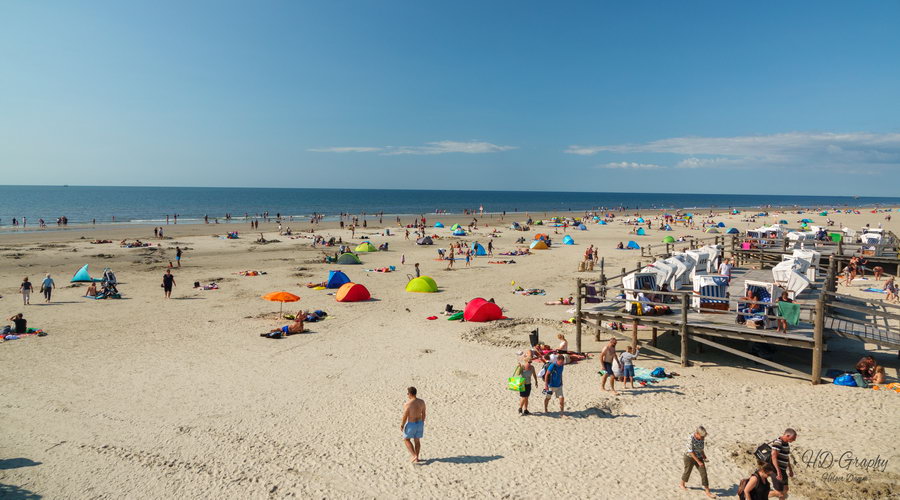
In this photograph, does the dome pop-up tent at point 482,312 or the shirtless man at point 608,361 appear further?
the dome pop-up tent at point 482,312

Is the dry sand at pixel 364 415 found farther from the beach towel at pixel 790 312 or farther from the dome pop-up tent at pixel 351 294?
the dome pop-up tent at pixel 351 294

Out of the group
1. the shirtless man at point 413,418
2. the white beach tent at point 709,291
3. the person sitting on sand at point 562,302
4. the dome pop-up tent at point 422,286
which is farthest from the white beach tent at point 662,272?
the dome pop-up tent at point 422,286

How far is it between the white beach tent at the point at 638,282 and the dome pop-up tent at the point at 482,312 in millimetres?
4957

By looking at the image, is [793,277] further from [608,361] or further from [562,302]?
[562,302]

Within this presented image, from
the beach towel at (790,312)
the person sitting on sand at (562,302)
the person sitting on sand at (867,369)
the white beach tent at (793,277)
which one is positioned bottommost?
the person sitting on sand at (562,302)

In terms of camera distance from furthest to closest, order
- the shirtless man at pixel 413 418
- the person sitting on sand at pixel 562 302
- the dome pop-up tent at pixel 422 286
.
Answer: the dome pop-up tent at pixel 422 286 → the person sitting on sand at pixel 562 302 → the shirtless man at pixel 413 418

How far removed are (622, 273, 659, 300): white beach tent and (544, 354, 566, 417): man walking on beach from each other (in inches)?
209

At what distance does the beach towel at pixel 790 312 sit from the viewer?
1197 centimetres

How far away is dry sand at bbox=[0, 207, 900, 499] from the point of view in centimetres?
823

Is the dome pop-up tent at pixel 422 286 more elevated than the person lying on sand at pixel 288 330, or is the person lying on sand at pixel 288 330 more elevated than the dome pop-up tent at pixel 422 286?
the dome pop-up tent at pixel 422 286

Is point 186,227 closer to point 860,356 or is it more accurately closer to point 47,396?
point 47,396

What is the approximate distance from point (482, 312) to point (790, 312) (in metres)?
9.30

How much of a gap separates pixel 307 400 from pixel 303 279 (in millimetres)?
16578

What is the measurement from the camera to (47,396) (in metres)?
11.6
